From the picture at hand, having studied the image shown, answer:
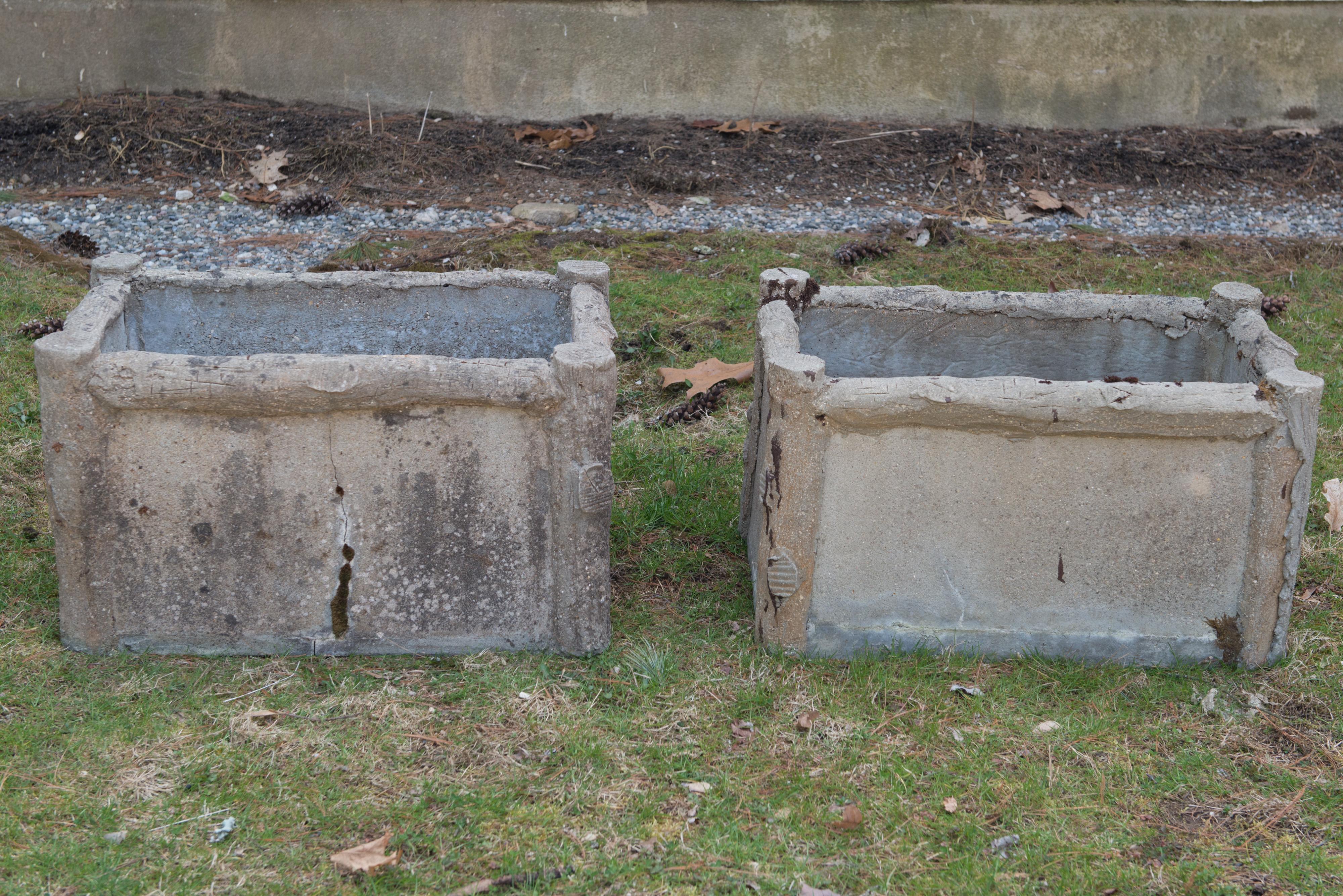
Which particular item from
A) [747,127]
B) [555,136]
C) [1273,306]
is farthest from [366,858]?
[747,127]

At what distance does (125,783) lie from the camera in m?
2.92

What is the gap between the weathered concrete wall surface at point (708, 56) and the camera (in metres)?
8.24

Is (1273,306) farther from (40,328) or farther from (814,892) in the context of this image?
(40,328)

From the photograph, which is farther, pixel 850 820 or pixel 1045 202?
pixel 1045 202

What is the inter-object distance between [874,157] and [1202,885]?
241 inches

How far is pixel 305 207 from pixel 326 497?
172 inches

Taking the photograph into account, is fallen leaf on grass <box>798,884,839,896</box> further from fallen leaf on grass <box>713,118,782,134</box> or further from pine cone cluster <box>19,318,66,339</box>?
fallen leaf on grass <box>713,118,782,134</box>

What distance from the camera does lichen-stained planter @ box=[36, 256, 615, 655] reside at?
3.12m

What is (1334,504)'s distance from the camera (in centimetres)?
434

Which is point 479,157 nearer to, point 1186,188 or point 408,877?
point 1186,188

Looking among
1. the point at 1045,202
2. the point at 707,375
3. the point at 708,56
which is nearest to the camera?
the point at 707,375

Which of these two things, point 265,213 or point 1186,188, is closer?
point 265,213

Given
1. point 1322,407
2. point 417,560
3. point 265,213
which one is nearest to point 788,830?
point 417,560

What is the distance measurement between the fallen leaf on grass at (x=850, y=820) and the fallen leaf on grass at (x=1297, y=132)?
746 centimetres
